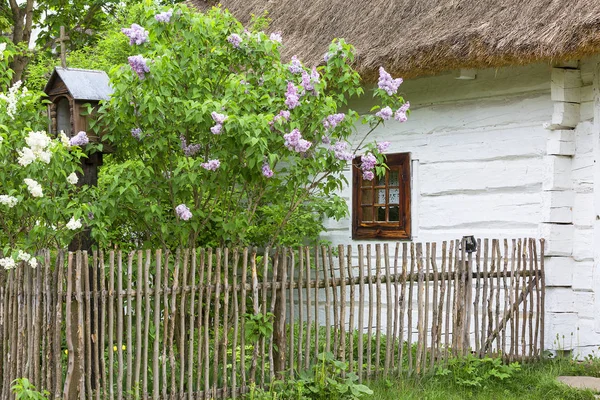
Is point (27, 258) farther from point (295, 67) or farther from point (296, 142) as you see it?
point (295, 67)

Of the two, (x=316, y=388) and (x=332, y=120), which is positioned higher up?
(x=332, y=120)

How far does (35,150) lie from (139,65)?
0.77m

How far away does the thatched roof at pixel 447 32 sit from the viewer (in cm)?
629

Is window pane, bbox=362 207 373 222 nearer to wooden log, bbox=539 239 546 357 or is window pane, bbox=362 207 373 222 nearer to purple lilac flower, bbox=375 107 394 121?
wooden log, bbox=539 239 546 357

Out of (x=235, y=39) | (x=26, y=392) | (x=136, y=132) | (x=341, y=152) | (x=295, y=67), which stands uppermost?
(x=235, y=39)

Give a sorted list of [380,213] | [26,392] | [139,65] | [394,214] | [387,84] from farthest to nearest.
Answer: [380,213] < [394,214] < [387,84] < [139,65] < [26,392]

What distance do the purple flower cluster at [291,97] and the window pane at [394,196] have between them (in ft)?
10.5

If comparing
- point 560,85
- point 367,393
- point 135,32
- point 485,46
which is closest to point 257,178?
point 135,32

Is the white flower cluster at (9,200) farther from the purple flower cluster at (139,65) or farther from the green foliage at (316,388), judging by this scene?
the green foliage at (316,388)

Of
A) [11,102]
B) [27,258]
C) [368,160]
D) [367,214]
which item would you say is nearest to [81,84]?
[11,102]

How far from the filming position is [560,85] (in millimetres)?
6809

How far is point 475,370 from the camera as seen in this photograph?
6.24 meters

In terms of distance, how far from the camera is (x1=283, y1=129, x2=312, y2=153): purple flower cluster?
16.2ft

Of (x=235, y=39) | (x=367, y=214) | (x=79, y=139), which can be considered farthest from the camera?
(x=367, y=214)
